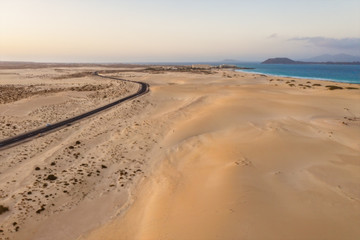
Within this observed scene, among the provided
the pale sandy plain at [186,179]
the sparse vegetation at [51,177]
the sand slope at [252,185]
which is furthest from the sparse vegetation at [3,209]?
the sand slope at [252,185]

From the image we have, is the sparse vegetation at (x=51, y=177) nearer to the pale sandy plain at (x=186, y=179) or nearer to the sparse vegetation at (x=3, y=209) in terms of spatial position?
the pale sandy plain at (x=186, y=179)

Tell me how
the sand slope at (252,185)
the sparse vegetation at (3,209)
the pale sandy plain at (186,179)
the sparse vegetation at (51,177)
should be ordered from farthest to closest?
the sparse vegetation at (51,177) → the sparse vegetation at (3,209) → the pale sandy plain at (186,179) → the sand slope at (252,185)

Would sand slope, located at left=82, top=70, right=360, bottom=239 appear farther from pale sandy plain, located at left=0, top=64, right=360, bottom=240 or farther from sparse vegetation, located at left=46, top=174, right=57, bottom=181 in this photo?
sparse vegetation, located at left=46, top=174, right=57, bottom=181

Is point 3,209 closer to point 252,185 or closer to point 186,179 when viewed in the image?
point 186,179

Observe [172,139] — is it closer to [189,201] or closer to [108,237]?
[189,201]

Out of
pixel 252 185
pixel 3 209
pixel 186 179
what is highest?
pixel 252 185

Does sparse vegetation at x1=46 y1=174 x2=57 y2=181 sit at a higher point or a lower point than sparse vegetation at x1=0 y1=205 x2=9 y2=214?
higher

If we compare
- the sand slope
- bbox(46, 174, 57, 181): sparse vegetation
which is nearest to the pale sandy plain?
the sand slope

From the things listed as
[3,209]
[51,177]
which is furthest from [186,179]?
[3,209]

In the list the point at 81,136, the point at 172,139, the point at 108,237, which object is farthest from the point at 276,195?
the point at 81,136
